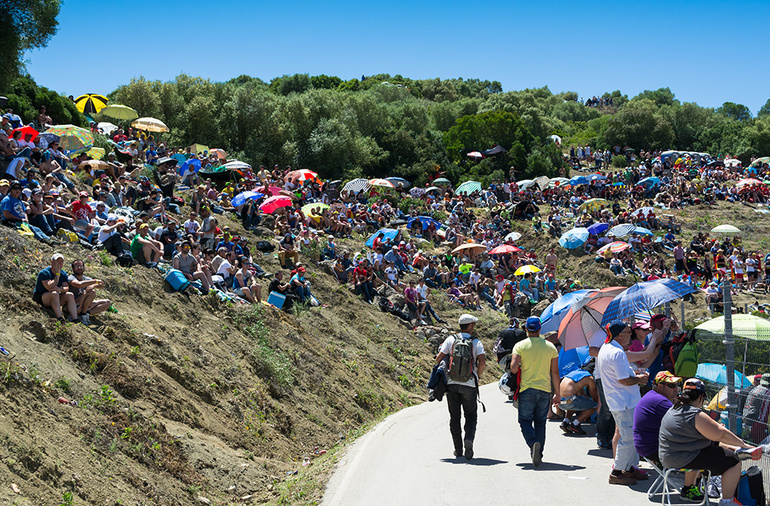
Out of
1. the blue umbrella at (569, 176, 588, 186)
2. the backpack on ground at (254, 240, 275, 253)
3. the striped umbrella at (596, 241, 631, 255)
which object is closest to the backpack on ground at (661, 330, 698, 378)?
the backpack on ground at (254, 240, 275, 253)

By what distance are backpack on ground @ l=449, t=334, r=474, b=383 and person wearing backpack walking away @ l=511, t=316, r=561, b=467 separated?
0.59m

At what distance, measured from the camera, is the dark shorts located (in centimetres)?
684

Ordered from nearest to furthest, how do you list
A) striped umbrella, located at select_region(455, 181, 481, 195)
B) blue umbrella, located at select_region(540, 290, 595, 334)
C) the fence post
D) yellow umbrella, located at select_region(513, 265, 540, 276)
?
the fence post → blue umbrella, located at select_region(540, 290, 595, 334) → yellow umbrella, located at select_region(513, 265, 540, 276) → striped umbrella, located at select_region(455, 181, 481, 195)

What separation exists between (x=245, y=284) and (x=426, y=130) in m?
45.9

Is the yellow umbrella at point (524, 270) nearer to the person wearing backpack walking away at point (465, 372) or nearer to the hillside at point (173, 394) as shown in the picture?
the hillside at point (173, 394)

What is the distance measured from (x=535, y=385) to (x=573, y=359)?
4.01m

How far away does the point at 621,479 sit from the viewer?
8.18m

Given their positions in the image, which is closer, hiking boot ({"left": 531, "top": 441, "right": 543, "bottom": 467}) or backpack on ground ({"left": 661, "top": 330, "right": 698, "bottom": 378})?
hiking boot ({"left": 531, "top": 441, "right": 543, "bottom": 467})

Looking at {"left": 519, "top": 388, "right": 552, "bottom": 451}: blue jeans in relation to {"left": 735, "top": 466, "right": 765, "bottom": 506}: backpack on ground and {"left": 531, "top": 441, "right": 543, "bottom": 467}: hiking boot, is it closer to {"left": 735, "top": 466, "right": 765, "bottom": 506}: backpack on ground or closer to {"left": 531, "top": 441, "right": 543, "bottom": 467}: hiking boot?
{"left": 531, "top": 441, "right": 543, "bottom": 467}: hiking boot

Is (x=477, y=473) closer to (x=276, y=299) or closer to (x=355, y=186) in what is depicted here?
(x=276, y=299)

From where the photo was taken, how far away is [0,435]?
25.1ft

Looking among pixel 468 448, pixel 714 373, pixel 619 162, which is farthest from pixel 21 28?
pixel 619 162

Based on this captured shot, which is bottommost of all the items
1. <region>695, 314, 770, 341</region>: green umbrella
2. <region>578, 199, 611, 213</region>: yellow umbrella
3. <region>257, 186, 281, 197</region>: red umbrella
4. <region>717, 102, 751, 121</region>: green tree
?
<region>695, 314, 770, 341</region>: green umbrella

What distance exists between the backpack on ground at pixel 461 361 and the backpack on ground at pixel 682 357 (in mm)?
3477
